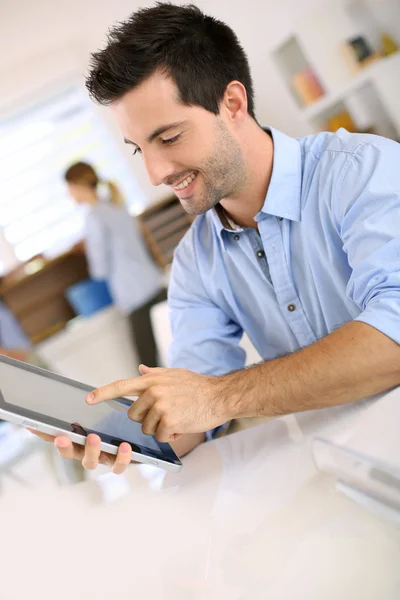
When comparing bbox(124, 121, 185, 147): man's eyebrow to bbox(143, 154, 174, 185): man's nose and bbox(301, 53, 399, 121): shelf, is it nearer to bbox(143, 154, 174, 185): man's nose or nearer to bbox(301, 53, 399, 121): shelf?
bbox(143, 154, 174, 185): man's nose

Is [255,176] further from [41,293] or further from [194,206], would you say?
[41,293]

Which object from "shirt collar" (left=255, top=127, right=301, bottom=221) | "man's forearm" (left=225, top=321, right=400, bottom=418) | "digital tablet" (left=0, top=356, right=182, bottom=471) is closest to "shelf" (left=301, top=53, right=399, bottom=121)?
"shirt collar" (left=255, top=127, right=301, bottom=221)

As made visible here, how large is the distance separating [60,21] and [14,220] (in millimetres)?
1342

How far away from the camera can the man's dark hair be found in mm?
1033

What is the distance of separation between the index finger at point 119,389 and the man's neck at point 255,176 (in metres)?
0.47

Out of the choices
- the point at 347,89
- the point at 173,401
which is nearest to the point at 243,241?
the point at 173,401

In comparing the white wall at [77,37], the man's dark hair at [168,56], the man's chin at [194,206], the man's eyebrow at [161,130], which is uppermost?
the white wall at [77,37]

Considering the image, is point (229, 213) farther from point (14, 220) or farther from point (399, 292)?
point (14, 220)

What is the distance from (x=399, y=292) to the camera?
0.85 metres

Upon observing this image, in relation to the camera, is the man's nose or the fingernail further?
the man's nose

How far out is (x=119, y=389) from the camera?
80 centimetres

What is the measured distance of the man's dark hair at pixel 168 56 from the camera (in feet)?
3.39

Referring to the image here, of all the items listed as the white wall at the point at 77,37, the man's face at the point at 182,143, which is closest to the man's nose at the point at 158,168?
the man's face at the point at 182,143

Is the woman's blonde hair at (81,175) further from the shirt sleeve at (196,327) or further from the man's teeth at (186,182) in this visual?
the man's teeth at (186,182)
